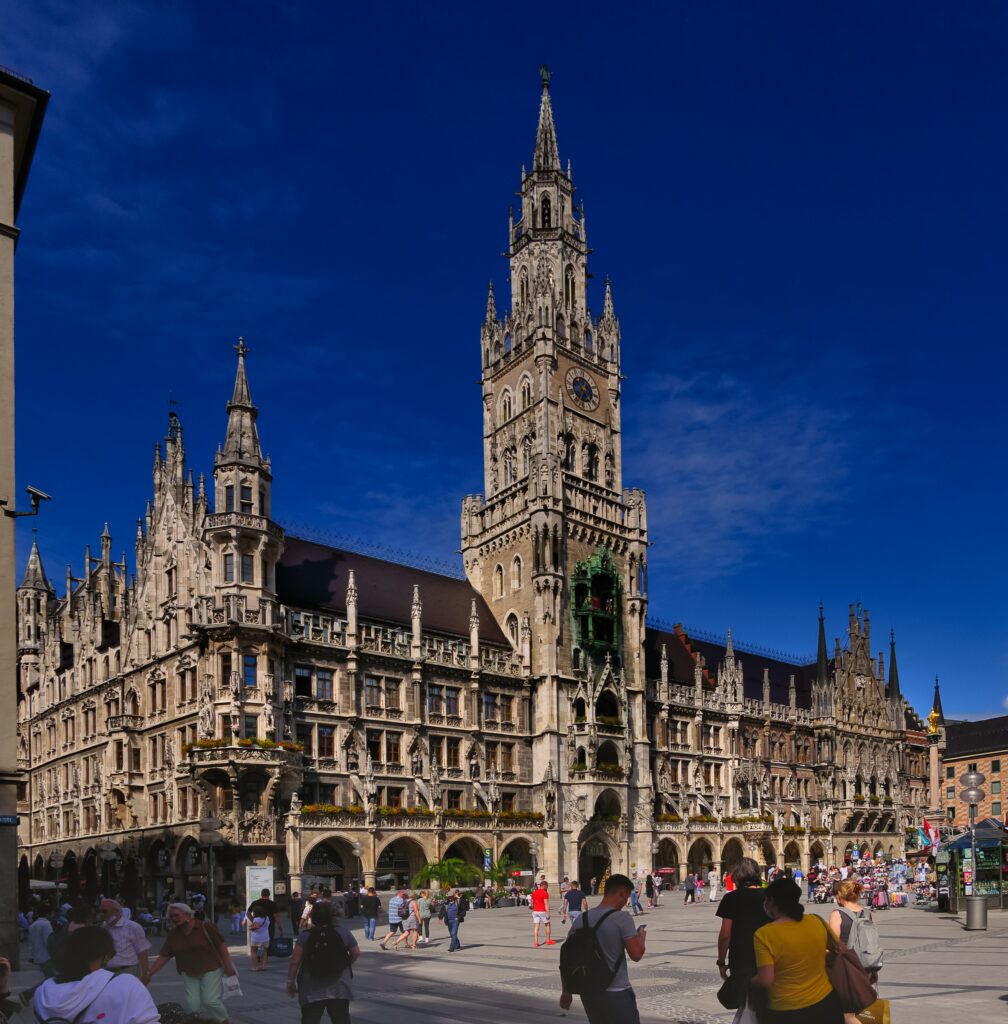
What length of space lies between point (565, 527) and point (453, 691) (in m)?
11.7

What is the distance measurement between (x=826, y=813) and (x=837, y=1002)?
76829 millimetres

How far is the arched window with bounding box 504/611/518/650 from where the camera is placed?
213ft

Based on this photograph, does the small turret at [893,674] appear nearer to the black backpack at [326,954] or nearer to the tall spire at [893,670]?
the tall spire at [893,670]

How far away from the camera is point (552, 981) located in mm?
22359

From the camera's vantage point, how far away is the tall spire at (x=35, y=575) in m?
76.6

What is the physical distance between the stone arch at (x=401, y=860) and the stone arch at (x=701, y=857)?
21.4 m

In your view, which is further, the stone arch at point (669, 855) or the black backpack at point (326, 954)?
the stone arch at point (669, 855)

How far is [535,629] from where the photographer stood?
209 ft

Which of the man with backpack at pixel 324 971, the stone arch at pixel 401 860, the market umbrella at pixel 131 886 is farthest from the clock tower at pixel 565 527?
the man with backpack at pixel 324 971

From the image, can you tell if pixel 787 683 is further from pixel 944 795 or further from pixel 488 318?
pixel 944 795

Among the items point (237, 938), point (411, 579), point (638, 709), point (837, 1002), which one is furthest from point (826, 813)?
point (837, 1002)

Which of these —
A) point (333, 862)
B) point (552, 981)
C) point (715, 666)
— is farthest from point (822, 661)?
point (552, 981)

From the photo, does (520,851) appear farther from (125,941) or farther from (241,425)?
(125,941)

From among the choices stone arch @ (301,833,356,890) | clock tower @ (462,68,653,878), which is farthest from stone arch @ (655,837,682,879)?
stone arch @ (301,833,356,890)
